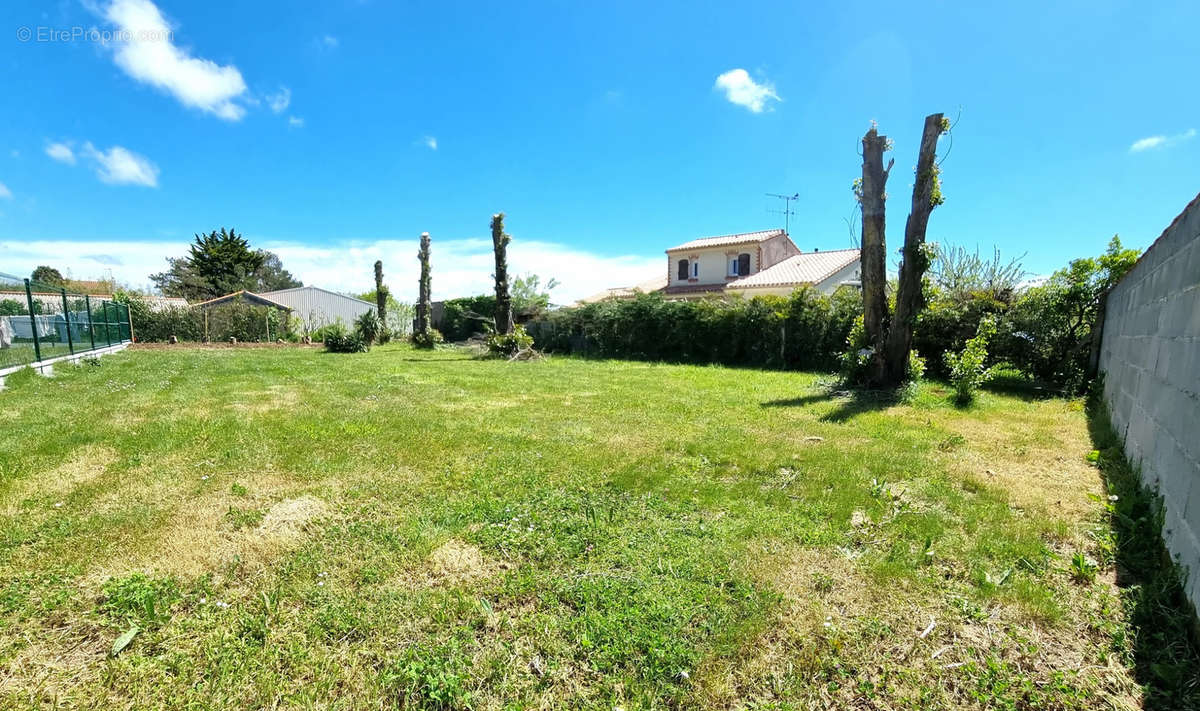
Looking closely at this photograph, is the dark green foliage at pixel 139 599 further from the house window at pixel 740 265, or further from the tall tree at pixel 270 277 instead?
the tall tree at pixel 270 277

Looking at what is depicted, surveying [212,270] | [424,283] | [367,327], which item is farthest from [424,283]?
[212,270]

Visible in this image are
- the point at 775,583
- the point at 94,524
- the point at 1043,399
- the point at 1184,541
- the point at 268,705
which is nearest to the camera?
the point at 268,705

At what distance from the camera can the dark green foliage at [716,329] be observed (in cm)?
1173

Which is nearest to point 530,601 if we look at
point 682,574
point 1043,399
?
point 682,574

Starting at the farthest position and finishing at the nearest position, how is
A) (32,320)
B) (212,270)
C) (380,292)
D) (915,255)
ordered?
(212,270), (380,292), (32,320), (915,255)

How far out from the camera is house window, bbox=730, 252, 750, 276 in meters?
26.9

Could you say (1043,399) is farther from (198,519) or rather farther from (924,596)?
(198,519)

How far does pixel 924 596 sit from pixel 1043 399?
25.0 feet

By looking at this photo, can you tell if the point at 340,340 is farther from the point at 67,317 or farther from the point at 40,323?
the point at 40,323

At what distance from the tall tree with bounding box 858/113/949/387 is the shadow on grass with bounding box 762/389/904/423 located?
0.64m

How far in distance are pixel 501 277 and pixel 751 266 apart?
15.9 metres

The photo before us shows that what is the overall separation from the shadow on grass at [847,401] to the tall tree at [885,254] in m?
0.64

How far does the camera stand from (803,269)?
79.4 feet

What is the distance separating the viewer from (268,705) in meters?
1.72
